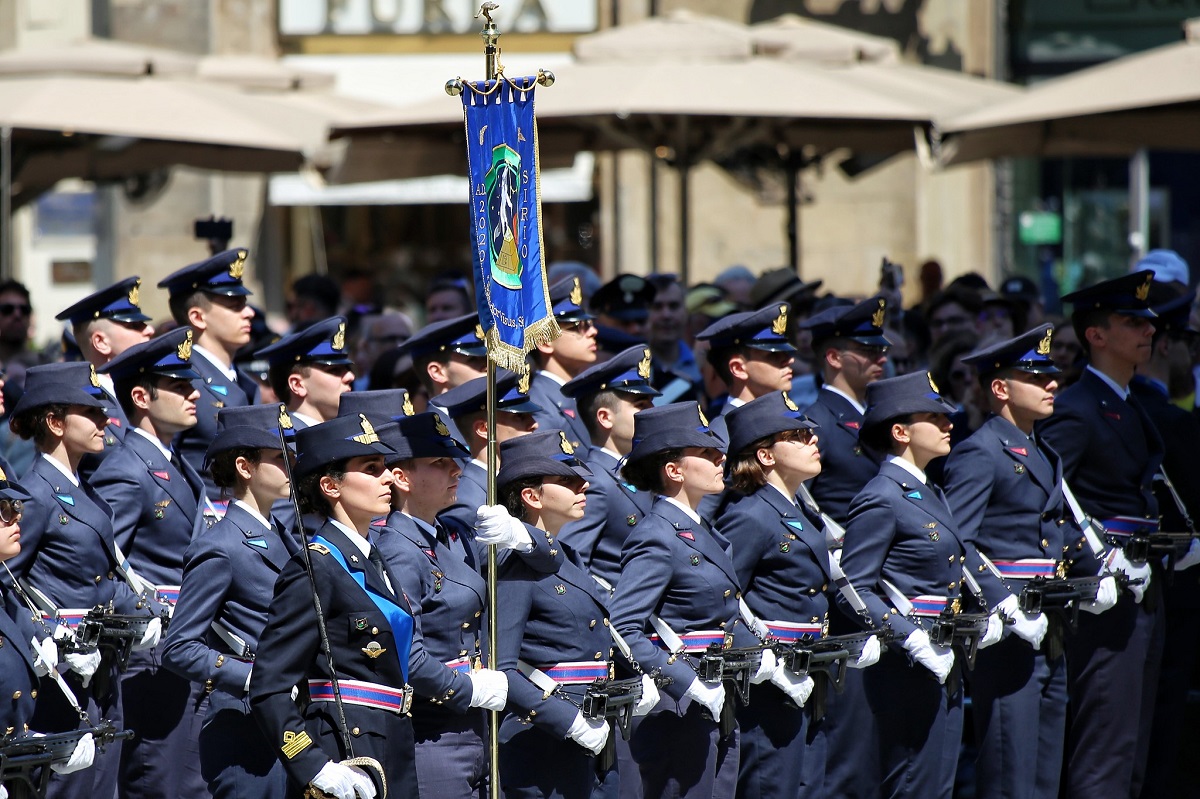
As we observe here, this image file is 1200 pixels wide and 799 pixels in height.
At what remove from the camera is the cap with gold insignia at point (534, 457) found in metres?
5.52

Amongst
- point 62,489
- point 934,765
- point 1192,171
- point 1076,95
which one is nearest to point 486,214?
point 62,489

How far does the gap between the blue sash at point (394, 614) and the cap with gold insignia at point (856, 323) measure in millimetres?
3103

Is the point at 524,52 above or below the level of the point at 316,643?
above

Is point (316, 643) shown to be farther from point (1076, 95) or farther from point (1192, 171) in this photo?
point (1192, 171)

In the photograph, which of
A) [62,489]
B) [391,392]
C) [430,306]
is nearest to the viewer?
[391,392]

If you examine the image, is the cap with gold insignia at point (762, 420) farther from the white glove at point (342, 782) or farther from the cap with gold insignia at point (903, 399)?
the white glove at point (342, 782)

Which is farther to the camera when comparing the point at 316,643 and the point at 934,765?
the point at 934,765

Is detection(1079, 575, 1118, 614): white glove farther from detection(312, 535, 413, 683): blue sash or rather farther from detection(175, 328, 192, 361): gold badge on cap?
detection(175, 328, 192, 361): gold badge on cap

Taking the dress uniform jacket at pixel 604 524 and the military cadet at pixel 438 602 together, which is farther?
the dress uniform jacket at pixel 604 524

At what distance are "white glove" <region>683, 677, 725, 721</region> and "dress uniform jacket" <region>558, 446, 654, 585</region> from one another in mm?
847

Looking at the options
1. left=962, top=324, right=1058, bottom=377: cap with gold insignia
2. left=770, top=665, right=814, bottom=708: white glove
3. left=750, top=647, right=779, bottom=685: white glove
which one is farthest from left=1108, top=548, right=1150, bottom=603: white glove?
left=750, top=647, right=779, bottom=685: white glove

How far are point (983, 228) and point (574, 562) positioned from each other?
12.4 m

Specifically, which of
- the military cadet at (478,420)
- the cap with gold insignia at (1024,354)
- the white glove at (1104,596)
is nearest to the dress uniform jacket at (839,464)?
the cap with gold insignia at (1024,354)

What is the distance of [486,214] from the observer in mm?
5309
